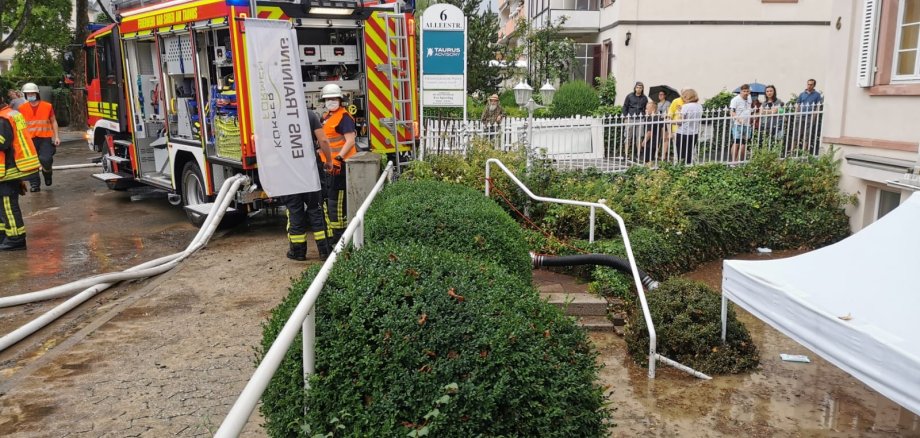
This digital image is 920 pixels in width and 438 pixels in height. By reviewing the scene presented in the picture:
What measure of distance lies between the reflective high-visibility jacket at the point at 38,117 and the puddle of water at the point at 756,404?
36.2 feet

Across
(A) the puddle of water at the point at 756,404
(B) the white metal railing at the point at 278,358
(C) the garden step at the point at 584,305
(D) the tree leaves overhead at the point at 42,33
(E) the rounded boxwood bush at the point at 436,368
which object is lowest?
(A) the puddle of water at the point at 756,404

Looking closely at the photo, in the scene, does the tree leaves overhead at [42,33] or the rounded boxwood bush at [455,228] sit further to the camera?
the tree leaves overhead at [42,33]

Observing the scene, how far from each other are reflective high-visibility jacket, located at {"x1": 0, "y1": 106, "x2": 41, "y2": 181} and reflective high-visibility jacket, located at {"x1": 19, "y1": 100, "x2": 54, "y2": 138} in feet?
12.8

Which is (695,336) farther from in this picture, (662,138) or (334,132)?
(662,138)

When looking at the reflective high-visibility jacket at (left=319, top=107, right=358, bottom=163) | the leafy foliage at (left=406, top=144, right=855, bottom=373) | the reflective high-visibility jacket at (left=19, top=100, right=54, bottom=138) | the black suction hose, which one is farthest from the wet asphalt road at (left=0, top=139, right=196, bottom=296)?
the black suction hose

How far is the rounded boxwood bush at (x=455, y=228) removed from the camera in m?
4.71

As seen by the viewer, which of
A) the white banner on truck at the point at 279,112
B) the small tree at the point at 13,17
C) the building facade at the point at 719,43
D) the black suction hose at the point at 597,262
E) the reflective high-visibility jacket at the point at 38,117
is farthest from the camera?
→ the small tree at the point at 13,17

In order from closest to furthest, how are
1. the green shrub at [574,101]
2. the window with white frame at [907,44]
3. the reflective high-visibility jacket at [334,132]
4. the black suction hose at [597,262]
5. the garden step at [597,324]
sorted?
the garden step at [597,324]
the black suction hose at [597,262]
the reflective high-visibility jacket at [334,132]
the window with white frame at [907,44]
the green shrub at [574,101]

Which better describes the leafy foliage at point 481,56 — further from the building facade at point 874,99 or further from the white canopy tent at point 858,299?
the white canopy tent at point 858,299

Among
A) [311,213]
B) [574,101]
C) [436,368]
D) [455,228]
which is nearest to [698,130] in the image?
[311,213]

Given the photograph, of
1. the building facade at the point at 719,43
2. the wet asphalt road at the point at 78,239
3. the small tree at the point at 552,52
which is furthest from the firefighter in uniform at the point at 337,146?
the small tree at the point at 552,52

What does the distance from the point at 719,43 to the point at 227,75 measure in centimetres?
1658

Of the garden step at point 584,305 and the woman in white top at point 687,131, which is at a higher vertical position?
the woman in white top at point 687,131

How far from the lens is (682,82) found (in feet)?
71.1
